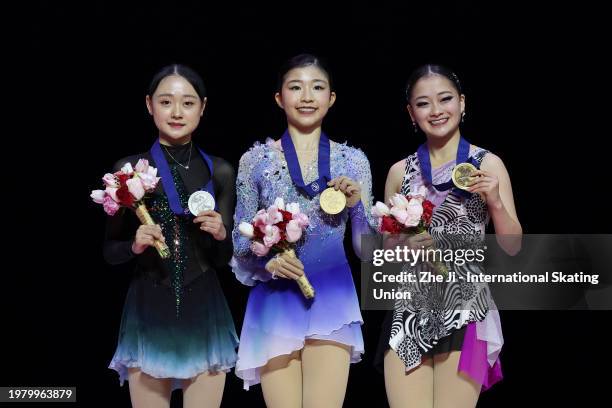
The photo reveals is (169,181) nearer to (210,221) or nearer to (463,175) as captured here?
(210,221)

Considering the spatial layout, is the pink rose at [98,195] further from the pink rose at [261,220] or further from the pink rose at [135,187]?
the pink rose at [261,220]

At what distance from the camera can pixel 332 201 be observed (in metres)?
4.89

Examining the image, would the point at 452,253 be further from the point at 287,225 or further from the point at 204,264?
the point at 204,264

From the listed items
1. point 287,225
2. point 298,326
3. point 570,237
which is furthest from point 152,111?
point 570,237

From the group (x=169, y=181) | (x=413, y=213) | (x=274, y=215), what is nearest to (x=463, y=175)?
(x=413, y=213)

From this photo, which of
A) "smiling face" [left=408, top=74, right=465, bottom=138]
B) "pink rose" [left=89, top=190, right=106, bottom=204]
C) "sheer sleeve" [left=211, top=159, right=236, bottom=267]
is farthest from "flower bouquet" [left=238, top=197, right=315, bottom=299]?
"smiling face" [left=408, top=74, right=465, bottom=138]

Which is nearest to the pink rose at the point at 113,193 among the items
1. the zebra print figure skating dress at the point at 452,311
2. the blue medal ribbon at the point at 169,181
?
the blue medal ribbon at the point at 169,181

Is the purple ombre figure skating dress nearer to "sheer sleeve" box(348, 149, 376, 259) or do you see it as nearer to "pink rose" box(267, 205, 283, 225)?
"sheer sleeve" box(348, 149, 376, 259)

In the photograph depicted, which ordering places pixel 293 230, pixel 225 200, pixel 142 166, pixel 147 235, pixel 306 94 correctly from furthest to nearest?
1. pixel 225 200
2. pixel 306 94
3. pixel 142 166
4. pixel 147 235
5. pixel 293 230

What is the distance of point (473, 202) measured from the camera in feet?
16.4

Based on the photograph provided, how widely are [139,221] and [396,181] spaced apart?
136 cm

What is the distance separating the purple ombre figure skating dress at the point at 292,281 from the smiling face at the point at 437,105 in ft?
1.42

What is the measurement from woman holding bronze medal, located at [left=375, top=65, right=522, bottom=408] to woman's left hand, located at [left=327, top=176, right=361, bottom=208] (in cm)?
31

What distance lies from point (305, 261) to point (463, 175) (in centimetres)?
89
